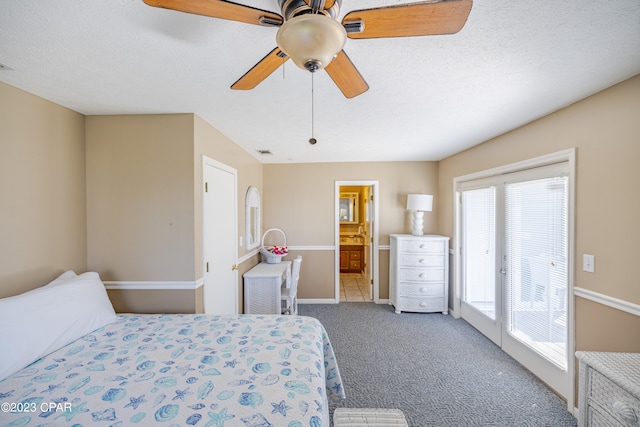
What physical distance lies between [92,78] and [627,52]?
3.06m

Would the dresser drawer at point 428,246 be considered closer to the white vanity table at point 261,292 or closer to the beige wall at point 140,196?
the white vanity table at point 261,292

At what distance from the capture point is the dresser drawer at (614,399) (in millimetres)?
1148

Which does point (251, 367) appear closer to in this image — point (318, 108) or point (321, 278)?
point (318, 108)

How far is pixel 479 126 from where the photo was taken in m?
2.39

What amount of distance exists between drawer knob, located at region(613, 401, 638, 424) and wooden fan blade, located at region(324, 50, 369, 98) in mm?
1995

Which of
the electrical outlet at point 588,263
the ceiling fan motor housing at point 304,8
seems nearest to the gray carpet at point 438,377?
the electrical outlet at point 588,263

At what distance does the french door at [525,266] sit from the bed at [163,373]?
75.3 inches

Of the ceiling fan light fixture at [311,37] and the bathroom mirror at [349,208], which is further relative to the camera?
the bathroom mirror at [349,208]

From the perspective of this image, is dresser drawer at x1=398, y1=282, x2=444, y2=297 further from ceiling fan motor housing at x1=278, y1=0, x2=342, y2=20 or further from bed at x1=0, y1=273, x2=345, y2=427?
ceiling fan motor housing at x1=278, y1=0, x2=342, y2=20

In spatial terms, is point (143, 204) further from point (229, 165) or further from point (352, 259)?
point (352, 259)

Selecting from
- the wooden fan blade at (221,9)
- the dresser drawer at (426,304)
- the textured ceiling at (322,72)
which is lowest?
the dresser drawer at (426,304)

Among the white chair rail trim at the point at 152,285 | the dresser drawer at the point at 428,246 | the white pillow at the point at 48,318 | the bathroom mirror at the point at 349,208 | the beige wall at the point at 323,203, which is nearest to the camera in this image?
the white pillow at the point at 48,318

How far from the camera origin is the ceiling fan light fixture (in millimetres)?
736

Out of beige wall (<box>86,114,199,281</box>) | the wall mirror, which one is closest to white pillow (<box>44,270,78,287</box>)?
beige wall (<box>86,114,199,281</box>)
